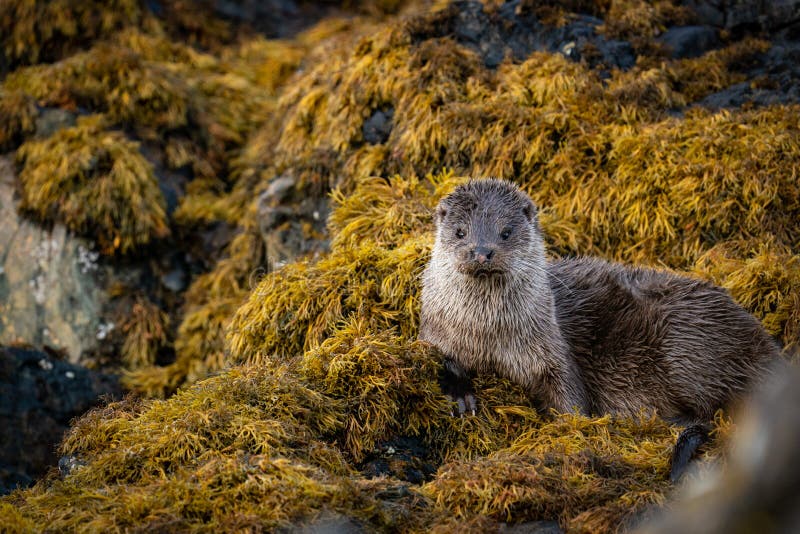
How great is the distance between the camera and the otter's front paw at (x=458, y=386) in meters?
4.74

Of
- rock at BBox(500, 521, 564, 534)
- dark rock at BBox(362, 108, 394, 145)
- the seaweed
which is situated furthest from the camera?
the seaweed

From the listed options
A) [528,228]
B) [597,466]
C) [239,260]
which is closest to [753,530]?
[597,466]

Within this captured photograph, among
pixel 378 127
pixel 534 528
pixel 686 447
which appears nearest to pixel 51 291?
pixel 378 127

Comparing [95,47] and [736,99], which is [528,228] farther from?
[95,47]

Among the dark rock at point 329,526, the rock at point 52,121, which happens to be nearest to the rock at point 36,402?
the rock at point 52,121

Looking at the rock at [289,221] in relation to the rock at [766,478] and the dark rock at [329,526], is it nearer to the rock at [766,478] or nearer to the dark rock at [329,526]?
the dark rock at [329,526]

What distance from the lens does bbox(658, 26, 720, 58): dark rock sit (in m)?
7.77

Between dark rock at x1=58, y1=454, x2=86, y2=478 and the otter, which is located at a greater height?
the otter

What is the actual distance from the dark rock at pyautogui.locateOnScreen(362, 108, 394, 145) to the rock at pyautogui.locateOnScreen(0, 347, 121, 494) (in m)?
3.31

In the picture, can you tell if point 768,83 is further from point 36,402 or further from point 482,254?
point 36,402

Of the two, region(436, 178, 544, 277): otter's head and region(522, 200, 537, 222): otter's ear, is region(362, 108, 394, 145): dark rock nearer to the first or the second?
region(436, 178, 544, 277): otter's head

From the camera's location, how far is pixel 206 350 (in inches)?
299

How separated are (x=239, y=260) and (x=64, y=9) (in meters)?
4.59

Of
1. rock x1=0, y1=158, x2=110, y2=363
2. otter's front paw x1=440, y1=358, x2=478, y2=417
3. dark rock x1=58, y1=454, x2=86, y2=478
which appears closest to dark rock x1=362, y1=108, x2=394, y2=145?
rock x1=0, y1=158, x2=110, y2=363
